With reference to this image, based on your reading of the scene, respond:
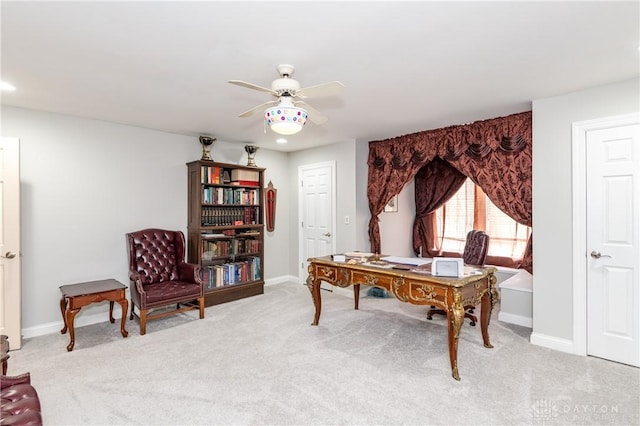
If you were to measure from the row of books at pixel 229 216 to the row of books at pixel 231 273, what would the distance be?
23.7 inches

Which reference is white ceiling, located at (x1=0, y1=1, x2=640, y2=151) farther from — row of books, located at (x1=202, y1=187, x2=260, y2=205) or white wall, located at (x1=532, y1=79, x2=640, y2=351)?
row of books, located at (x1=202, y1=187, x2=260, y2=205)

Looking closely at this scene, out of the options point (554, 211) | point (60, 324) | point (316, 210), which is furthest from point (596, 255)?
point (60, 324)

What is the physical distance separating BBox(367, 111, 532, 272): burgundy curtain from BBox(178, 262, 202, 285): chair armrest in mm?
2718

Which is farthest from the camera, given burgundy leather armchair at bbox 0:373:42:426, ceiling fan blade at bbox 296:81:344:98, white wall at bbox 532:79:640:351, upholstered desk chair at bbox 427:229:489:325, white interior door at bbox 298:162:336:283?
white interior door at bbox 298:162:336:283

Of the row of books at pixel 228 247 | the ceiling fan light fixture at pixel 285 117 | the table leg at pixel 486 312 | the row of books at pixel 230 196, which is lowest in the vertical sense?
the table leg at pixel 486 312

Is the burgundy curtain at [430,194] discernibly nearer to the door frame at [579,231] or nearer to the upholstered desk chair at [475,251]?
the upholstered desk chair at [475,251]

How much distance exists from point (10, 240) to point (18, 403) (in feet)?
7.46

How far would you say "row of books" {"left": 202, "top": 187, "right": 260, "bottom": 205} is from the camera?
188 inches

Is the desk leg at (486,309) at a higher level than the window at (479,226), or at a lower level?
lower

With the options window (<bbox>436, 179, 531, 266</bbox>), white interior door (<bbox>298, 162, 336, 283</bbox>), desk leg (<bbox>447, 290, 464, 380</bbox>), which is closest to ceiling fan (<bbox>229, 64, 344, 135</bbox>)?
desk leg (<bbox>447, 290, 464, 380</bbox>)

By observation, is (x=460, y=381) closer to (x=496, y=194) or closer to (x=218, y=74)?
(x=496, y=194)

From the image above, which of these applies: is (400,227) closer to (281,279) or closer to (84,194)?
(281,279)

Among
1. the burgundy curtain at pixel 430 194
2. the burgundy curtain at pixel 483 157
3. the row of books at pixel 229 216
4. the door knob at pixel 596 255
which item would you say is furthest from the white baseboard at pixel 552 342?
the row of books at pixel 229 216

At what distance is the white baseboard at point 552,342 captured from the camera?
3084mm
